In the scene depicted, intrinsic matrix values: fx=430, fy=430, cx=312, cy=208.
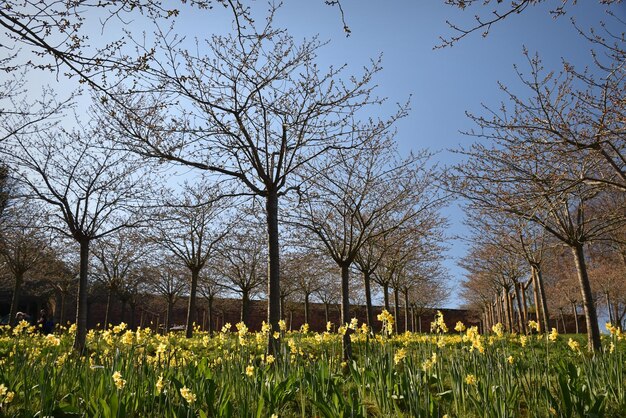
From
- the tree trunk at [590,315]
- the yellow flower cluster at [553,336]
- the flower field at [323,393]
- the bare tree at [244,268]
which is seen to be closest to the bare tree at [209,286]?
the bare tree at [244,268]

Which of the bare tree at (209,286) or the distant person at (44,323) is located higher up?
the bare tree at (209,286)

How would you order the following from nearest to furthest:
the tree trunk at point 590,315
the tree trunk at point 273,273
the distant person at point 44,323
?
the tree trunk at point 273,273 < the tree trunk at point 590,315 < the distant person at point 44,323

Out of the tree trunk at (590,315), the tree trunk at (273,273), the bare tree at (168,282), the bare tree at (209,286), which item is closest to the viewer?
the tree trunk at (273,273)

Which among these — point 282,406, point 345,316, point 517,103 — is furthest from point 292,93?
point 282,406

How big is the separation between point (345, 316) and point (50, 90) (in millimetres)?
8579

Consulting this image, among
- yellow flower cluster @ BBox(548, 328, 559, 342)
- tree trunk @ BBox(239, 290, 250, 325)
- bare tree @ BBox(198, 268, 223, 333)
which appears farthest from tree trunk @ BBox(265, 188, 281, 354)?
bare tree @ BBox(198, 268, 223, 333)

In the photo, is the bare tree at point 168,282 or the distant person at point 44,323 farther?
the bare tree at point 168,282

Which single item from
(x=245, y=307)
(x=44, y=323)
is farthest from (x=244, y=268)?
(x=44, y=323)

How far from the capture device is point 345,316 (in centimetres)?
933

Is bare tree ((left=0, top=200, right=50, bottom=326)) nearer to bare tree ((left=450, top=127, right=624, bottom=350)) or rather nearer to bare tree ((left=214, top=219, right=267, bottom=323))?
bare tree ((left=214, top=219, right=267, bottom=323))

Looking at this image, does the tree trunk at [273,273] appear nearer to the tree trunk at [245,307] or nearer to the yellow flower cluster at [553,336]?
the yellow flower cluster at [553,336]

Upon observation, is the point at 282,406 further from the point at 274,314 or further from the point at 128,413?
the point at 274,314

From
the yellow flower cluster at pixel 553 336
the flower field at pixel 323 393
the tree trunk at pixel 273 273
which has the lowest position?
the flower field at pixel 323 393

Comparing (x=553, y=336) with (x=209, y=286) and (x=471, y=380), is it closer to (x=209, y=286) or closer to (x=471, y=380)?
(x=471, y=380)
